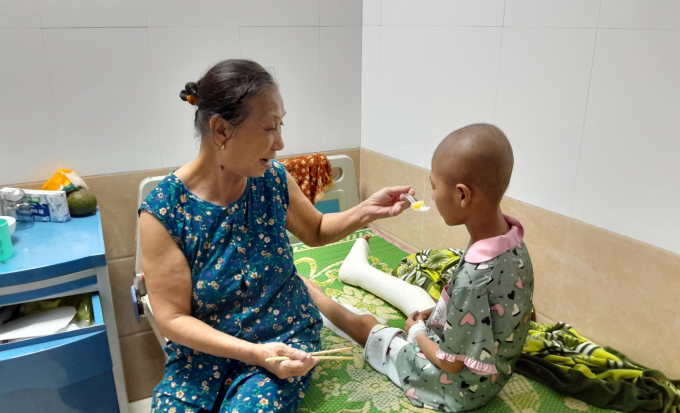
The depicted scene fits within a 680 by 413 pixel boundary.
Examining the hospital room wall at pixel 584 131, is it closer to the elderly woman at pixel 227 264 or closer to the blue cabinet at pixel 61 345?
the elderly woman at pixel 227 264

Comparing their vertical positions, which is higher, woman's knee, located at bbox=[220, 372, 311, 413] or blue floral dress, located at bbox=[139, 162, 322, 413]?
blue floral dress, located at bbox=[139, 162, 322, 413]

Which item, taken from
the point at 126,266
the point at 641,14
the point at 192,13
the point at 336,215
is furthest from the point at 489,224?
the point at 126,266

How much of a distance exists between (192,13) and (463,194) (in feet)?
5.08

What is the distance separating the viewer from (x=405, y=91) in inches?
91.0

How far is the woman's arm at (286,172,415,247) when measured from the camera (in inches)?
65.1

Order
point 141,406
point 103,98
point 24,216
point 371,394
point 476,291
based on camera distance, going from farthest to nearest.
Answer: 1. point 141,406
2. point 103,98
3. point 24,216
4. point 371,394
5. point 476,291

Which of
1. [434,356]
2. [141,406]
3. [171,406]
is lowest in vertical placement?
[141,406]

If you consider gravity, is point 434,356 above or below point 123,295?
above

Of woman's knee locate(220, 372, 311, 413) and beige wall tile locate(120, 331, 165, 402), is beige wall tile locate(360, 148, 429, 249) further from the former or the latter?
beige wall tile locate(120, 331, 165, 402)

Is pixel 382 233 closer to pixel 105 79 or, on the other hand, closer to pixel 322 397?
pixel 322 397

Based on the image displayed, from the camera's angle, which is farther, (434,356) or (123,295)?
(123,295)

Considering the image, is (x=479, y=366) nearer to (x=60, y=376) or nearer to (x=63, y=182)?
(x=60, y=376)

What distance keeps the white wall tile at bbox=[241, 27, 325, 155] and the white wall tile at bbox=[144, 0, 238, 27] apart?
0.10 metres

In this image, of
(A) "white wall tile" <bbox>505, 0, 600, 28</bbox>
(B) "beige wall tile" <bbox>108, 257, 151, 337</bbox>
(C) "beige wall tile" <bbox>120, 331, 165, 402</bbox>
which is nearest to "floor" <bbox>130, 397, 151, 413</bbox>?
(C) "beige wall tile" <bbox>120, 331, 165, 402</bbox>
